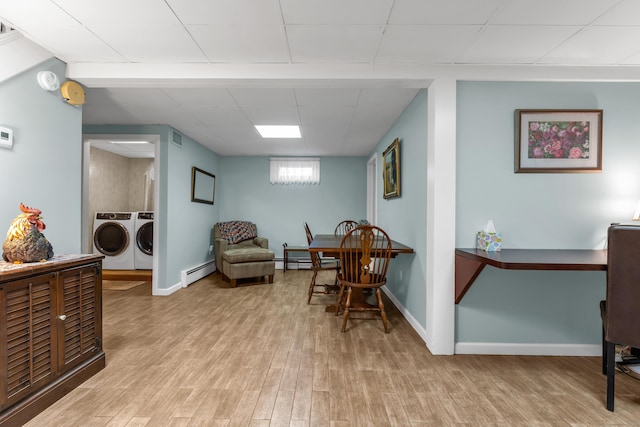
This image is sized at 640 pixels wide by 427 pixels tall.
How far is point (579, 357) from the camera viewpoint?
2.31 meters

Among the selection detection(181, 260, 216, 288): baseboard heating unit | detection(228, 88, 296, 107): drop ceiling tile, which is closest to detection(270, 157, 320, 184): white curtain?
detection(181, 260, 216, 288): baseboard heating unit

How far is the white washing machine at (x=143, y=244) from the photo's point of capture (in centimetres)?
504

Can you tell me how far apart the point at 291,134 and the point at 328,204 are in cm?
199

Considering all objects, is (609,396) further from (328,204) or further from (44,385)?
(328,204)

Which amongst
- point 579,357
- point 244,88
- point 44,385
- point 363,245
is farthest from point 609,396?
point 244,88

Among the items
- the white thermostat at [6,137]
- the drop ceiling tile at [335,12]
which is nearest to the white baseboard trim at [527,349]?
the drop ceiling tile at [335,12]

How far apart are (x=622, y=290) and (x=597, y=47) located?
1.62 metres

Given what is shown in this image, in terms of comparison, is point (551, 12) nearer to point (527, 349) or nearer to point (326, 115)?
point (326, 115)

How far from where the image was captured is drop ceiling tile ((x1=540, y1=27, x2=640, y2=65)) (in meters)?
1.90

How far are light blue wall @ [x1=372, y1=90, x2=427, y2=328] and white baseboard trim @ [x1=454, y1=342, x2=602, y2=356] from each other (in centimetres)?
39

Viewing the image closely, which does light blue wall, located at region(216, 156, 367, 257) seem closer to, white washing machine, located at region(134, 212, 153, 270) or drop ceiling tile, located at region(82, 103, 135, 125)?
white washing machine, located at region(134, 212, 153, 270)

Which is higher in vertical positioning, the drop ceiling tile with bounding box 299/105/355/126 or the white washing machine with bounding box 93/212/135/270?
the drop ceiling tile with bounding box 299/105/355/126

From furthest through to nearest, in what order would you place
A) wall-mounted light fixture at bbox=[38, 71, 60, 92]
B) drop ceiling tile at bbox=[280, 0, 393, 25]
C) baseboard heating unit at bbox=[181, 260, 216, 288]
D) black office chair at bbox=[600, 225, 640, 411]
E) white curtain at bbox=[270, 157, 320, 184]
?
white curtain at bbox=[270, 157, 320, 184], baseboard heating unit at bbox=[181, 260, 216, 288], wall-mounted light fixture at bbox=[38, 71, 60, 92], drop ceiling tile at bbox=[280, 0, 393, 25], black office chair at bbox=[600, 225, 640, 411]

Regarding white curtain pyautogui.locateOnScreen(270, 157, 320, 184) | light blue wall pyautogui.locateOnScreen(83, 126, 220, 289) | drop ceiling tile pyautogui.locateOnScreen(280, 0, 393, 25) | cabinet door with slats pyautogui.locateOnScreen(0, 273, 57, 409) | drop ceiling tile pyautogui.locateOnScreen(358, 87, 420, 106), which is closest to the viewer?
cabinet door with slats pyautogui.locateOnScreen(0, 273, 57, 409)
